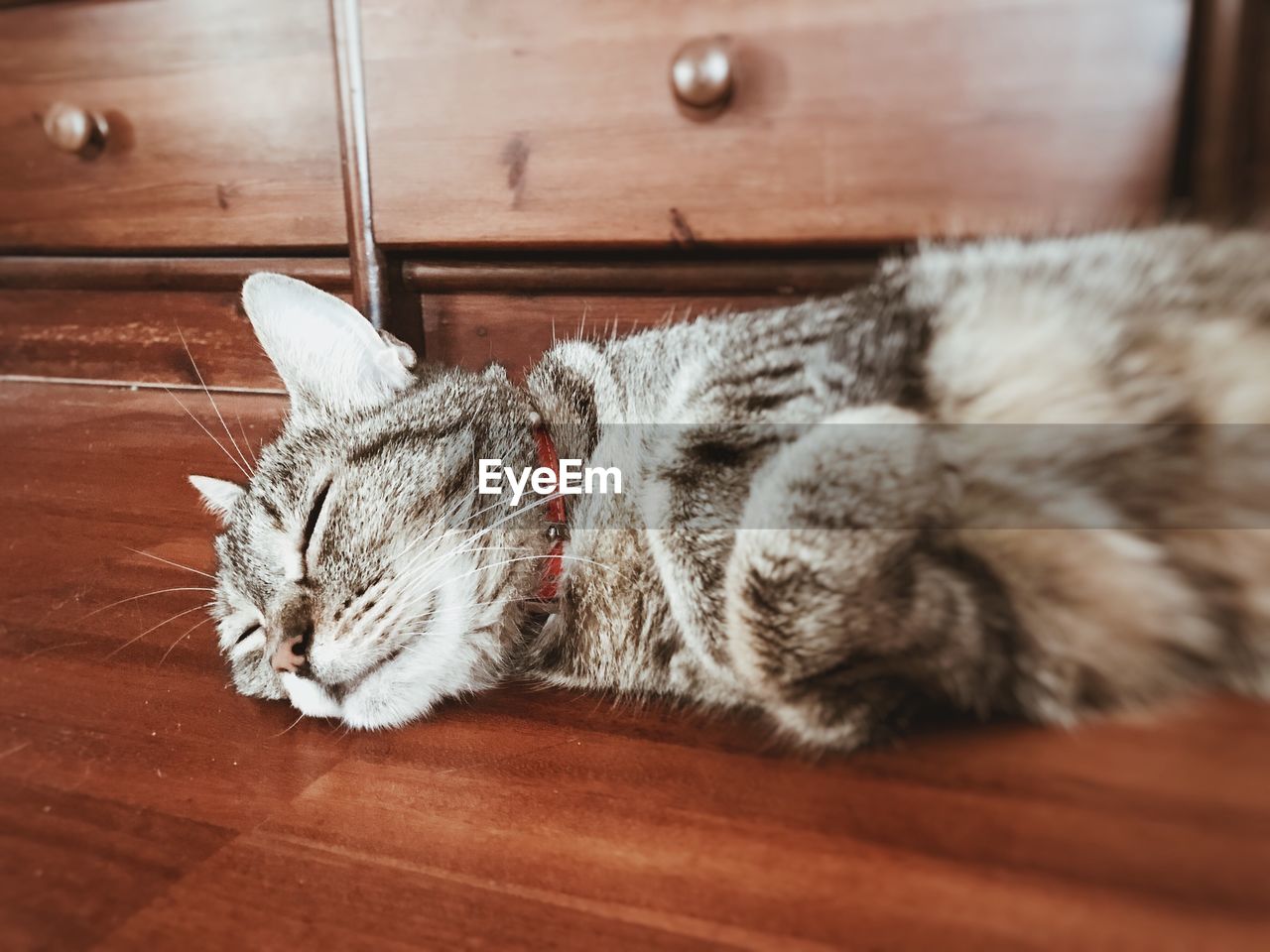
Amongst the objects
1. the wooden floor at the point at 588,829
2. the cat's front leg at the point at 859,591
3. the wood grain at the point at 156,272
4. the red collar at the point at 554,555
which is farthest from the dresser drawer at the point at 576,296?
the wooden floor at the point at 588,829

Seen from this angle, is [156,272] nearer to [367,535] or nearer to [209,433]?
[209,433]

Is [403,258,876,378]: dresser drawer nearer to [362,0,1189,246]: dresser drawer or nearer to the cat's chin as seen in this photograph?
[362,0,1189,246]: dresser drawer

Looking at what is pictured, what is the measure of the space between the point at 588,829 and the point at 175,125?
4.02ft

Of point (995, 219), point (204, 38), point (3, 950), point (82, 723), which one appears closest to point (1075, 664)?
point (995, 219)

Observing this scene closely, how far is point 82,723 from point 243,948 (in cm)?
38

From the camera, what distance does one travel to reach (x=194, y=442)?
1.28 meters

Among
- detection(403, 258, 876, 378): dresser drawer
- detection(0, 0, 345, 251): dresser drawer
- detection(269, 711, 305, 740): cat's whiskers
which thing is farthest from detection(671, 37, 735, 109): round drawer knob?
detection(269, 711, 305, 740): cat's whiskers

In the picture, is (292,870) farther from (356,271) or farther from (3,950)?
(356,271)

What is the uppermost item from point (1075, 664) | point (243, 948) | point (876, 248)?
point (876, 248)

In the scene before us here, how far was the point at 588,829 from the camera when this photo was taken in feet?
1.97

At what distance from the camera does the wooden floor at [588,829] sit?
0.48 m

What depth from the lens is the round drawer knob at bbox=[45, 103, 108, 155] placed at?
126cm

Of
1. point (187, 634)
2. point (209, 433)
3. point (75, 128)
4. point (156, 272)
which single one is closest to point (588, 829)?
point (187, 634)

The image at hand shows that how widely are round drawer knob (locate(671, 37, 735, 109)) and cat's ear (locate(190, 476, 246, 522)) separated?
27.6 inches
